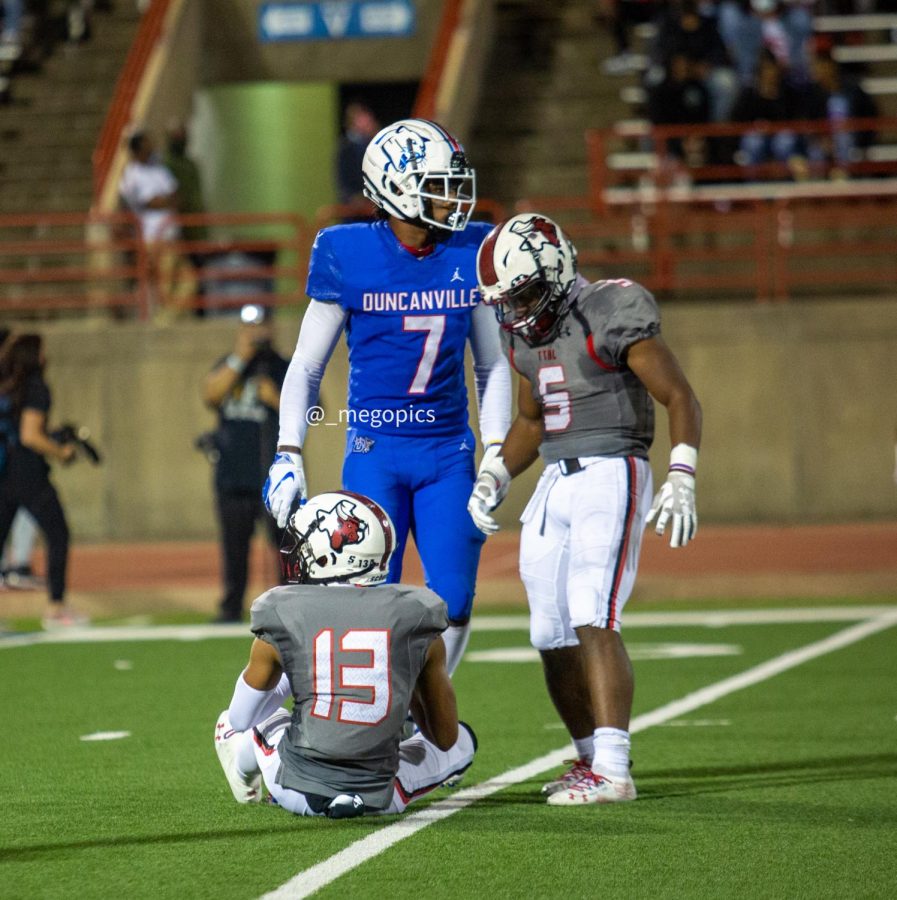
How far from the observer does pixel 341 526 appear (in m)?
6.35

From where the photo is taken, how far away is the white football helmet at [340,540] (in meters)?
6.36

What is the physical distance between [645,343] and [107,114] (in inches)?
748

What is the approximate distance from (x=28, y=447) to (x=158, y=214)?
8032 millimetres

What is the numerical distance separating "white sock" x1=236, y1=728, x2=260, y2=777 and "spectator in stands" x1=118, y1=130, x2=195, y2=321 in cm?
1397

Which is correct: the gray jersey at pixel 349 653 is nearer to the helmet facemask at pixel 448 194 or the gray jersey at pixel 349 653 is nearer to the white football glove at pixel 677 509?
the white football glove at pixel 677 509

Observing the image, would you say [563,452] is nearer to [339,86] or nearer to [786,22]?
[786,22]

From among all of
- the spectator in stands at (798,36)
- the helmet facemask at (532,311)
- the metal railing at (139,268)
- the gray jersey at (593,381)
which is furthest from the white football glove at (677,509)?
the spectator in stands at (798,36)

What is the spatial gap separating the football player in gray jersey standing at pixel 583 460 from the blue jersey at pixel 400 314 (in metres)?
0.25

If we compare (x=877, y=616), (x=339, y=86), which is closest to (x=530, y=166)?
(x=339, y=86)

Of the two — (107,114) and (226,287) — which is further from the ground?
(107,114)

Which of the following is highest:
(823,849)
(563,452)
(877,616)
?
(563,452)

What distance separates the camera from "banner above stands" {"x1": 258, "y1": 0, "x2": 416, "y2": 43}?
2520 cm

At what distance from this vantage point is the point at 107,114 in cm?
A: 2495

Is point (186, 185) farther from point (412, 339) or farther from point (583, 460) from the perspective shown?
point (583, 460)
